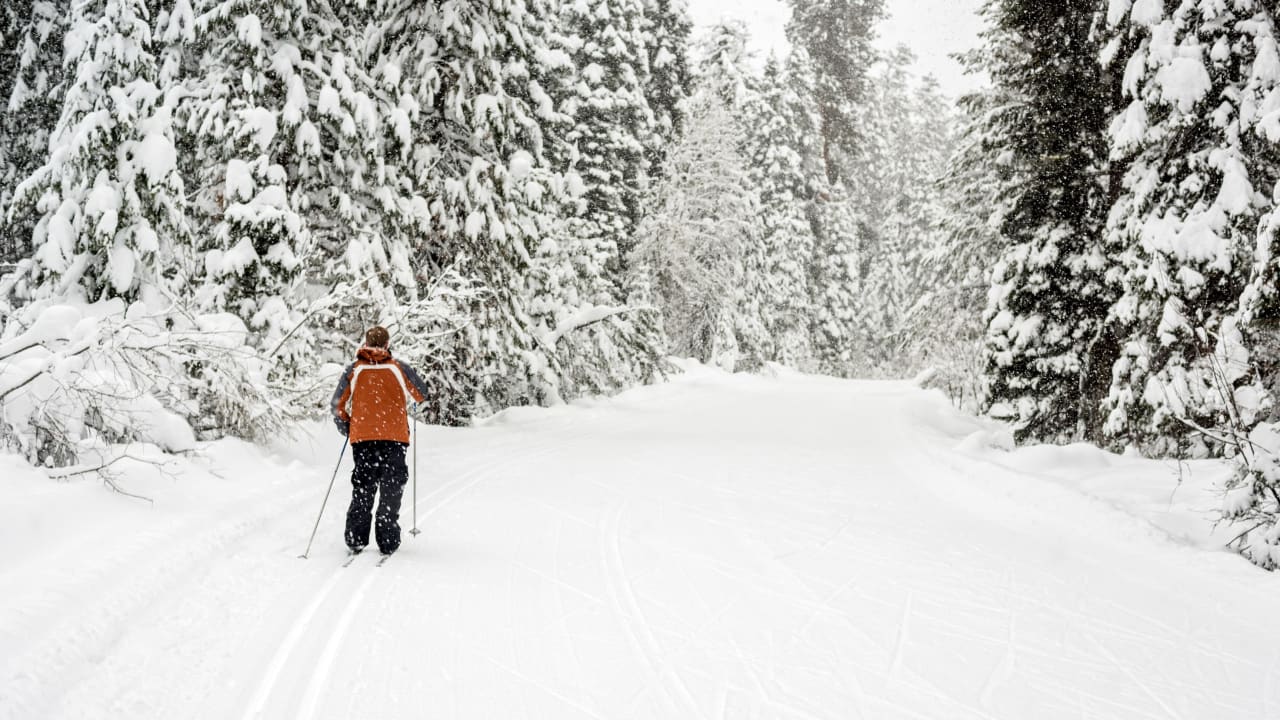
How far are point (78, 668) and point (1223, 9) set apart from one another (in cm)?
1217

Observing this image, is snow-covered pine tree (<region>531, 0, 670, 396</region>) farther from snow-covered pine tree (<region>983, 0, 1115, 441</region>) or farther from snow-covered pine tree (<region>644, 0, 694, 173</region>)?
snow-covered pine tree (<region>983, 0, 1115, 441</region>)

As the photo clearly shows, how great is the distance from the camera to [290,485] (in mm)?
8938

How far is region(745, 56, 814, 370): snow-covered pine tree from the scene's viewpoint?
116 feet

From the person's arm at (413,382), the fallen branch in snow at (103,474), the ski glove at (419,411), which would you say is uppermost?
the person's arm at (413,382)

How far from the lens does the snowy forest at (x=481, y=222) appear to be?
809 centimetres

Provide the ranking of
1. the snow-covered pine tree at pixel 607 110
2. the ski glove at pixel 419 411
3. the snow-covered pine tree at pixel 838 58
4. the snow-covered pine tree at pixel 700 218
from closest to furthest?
the ski glove at pixel 419 411 < the snow-covered pine tree at pixel 607 110 < the snow-covered pine tree at pixel 700 218 < the snow-covered pine tree at pixel 838 58

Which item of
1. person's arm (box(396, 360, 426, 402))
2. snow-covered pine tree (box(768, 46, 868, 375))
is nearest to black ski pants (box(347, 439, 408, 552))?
person's arm (box(396, 360, 426, 402))

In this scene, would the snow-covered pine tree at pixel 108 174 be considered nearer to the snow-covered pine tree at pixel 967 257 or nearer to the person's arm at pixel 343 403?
the person's arm at pixel 343 403

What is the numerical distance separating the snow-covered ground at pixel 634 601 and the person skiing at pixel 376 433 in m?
0.31

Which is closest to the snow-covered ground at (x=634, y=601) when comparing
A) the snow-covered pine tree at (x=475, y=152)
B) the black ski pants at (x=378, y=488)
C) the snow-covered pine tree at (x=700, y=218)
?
the black ski pants at (x=378, y=488)

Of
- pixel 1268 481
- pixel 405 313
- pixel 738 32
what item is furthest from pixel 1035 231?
pixel 738 32

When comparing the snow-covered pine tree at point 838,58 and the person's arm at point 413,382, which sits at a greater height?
the snow-covered pine tree at point 838,58

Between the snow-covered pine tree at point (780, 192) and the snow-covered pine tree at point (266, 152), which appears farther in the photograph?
the snow-covered pine tree at point (780, 192)

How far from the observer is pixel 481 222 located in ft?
47.2
